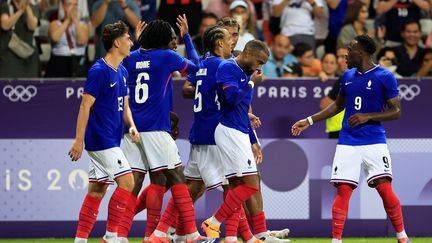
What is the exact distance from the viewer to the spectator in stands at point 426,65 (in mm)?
16297

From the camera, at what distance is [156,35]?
459 inches

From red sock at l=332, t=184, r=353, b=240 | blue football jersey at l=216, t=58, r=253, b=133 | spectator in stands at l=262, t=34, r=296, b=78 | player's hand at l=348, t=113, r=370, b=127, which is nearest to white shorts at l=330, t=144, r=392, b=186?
red sock at l=332, t=184, r=353, b=240

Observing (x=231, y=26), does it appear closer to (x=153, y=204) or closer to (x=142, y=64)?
(x=142, y=64)

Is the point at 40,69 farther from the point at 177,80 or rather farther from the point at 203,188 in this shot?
the point at 203,188

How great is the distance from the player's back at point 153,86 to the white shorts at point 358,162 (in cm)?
181

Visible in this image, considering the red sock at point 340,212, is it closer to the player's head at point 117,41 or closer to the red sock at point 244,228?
the red sock at point 244,228

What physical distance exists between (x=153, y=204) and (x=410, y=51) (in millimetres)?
6339

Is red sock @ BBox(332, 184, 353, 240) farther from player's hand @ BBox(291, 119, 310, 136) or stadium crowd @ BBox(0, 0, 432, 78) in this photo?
stadium crowd @ BBox(0, 0, 432, 78)

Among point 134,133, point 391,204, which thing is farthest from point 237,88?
point 391,204

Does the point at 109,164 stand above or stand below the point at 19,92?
below

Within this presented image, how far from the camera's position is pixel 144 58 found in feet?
38.3

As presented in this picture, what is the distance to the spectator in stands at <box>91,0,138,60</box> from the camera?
16.2 m

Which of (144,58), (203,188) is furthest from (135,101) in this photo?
(203,188)

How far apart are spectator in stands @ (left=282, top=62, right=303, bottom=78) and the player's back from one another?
14.7 feet
